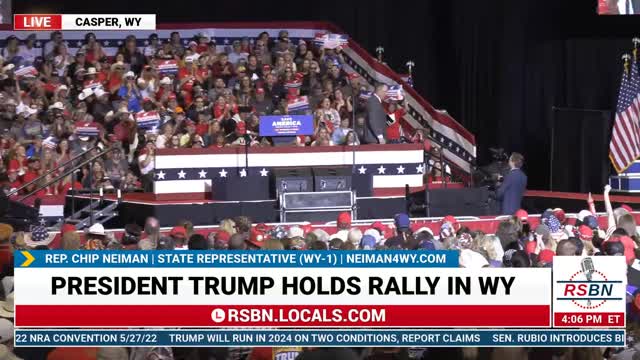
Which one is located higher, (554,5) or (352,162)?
(554,5)

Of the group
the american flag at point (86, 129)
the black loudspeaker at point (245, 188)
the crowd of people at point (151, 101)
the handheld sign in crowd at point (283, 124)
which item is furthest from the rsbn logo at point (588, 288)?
the american flag at point (86, 129)

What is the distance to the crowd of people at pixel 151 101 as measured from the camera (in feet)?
74.5

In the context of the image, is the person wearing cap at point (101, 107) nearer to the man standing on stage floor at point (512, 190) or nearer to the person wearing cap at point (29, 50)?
the person wearing cap at point (29, 50)

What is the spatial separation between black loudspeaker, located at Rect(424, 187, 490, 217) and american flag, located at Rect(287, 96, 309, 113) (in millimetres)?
3474

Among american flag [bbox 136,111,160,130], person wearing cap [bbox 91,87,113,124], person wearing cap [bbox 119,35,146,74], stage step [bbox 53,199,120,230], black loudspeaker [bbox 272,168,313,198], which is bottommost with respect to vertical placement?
stage step [bbox 53,199,120,230]

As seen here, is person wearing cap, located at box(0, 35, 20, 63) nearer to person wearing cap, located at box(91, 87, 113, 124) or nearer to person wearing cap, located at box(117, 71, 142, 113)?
person wearing cap, located at box(91, 87, 113, 124)

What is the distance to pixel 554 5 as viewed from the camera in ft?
84.7

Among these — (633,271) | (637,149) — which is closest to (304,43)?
(637,149)

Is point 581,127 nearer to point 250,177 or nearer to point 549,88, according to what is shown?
point 549,88

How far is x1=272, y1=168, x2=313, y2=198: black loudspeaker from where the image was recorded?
21.3 meters

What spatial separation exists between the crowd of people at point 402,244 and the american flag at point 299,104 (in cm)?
589

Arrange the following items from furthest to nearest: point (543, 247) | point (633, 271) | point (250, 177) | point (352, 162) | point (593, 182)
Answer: point (593, 182)
point (352, 162)
point (250, 177)
point (543, 247)
point (633, 271)

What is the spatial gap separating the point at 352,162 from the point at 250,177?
2.20 metres

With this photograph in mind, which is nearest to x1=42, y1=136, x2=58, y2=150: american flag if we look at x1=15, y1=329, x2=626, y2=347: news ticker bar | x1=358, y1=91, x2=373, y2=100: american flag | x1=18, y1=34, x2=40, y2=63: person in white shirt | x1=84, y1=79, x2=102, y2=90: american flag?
x1=84, y1=79, x2=102, y2=90: american flag
